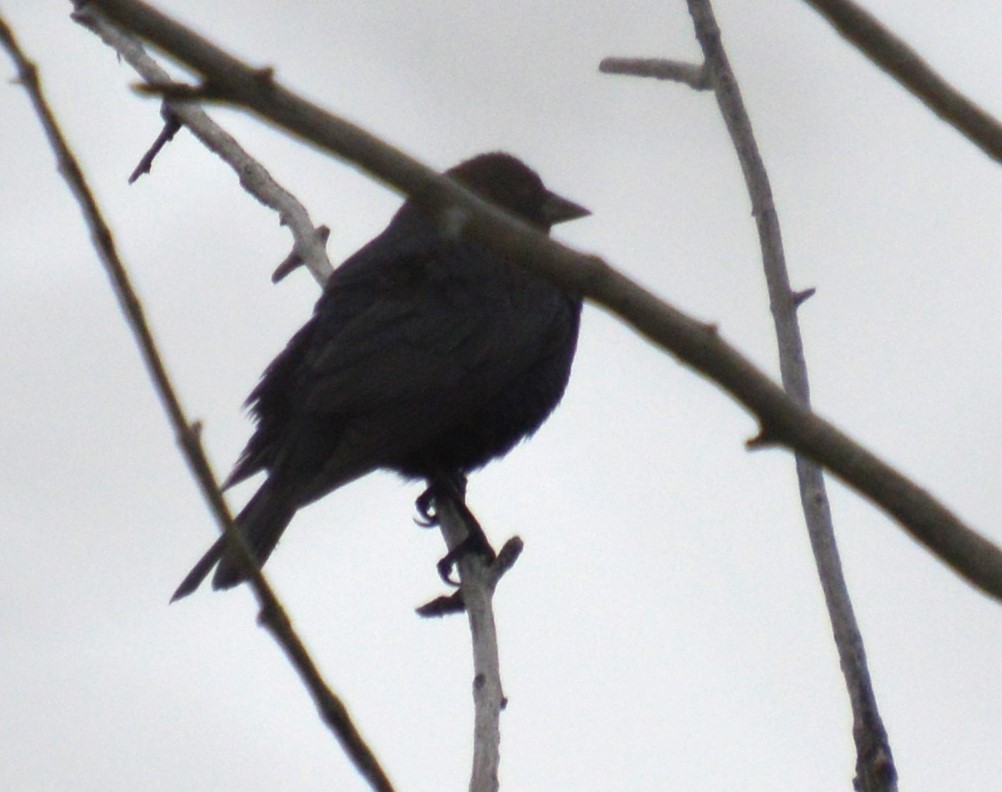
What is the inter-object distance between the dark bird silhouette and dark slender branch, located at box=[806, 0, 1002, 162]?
360 centimetres

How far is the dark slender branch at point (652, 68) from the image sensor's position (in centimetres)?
324

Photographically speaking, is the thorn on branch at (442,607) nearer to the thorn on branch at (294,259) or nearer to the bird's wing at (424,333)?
the bird's wing at (424,333)

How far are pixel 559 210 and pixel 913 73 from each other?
5368 millimetres

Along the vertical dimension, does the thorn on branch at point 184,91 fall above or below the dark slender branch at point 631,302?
above

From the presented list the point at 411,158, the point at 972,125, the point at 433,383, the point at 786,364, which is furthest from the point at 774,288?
the point at 433,383

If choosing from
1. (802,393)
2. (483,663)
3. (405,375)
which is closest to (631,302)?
(802,393)

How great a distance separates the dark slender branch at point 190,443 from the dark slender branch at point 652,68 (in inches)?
81.9

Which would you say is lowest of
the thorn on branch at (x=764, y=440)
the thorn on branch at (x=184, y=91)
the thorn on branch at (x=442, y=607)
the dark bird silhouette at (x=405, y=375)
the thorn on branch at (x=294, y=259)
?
the thorn on branch at (x=764, y=440)

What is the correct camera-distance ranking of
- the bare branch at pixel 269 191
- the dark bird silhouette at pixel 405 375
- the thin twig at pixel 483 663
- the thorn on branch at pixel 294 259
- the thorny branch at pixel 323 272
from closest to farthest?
the thin twig at pixel 483 663 < the thorny branch at pixel 323 272 < the dark bird silhouette at pixel 405 375 < the bare branch at pixel 269 191 < the thorn on branch at pixel 294 259

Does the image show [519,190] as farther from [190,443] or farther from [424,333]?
[190,443]

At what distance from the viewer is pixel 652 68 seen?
11.0 feet

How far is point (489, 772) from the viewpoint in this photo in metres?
2.74

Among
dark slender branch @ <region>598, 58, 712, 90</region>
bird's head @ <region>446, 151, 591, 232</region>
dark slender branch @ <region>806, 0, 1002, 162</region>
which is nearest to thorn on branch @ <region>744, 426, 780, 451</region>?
dark slender branch @ <region>806, 0, 1002, 162</region>

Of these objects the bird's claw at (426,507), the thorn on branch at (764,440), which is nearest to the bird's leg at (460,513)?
the bird's claw at (426,507)
